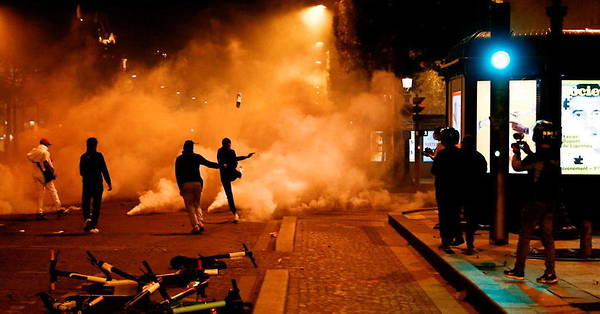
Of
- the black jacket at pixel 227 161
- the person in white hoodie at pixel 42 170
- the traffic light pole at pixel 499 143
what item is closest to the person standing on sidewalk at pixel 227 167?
the black jacket at pixel 227 161

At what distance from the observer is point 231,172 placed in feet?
49.9

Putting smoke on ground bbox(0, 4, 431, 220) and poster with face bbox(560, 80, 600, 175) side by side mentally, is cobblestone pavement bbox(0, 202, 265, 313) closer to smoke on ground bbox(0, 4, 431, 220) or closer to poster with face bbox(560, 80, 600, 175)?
smoke on ground bbox(0, 4, 431, 220)

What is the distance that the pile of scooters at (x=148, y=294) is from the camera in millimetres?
5871

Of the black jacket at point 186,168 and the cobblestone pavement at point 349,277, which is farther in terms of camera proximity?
the black jacket at point 186,168

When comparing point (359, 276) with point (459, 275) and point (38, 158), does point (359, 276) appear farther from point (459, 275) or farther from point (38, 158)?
point (38, 158)

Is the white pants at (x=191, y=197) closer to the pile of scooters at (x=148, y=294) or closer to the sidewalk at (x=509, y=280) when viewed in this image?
the sidewalk at (x=509, y=280)

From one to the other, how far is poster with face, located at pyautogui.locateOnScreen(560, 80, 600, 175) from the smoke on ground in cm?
692

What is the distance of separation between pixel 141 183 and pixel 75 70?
428 centimetres

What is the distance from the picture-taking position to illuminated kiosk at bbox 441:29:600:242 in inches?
476

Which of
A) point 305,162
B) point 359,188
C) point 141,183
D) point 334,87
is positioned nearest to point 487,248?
point 305,162

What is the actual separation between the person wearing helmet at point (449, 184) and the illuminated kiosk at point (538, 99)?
52.5 inches

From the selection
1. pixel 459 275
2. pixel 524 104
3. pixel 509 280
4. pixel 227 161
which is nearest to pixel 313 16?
pixel 227 161

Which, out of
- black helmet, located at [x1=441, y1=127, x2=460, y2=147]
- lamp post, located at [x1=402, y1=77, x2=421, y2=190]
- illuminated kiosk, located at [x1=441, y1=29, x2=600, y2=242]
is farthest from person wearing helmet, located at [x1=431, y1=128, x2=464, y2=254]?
lamp post, located at [x1=402, y1=77, x2=421, y2=190]

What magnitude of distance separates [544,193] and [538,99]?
→ 5615 mm
